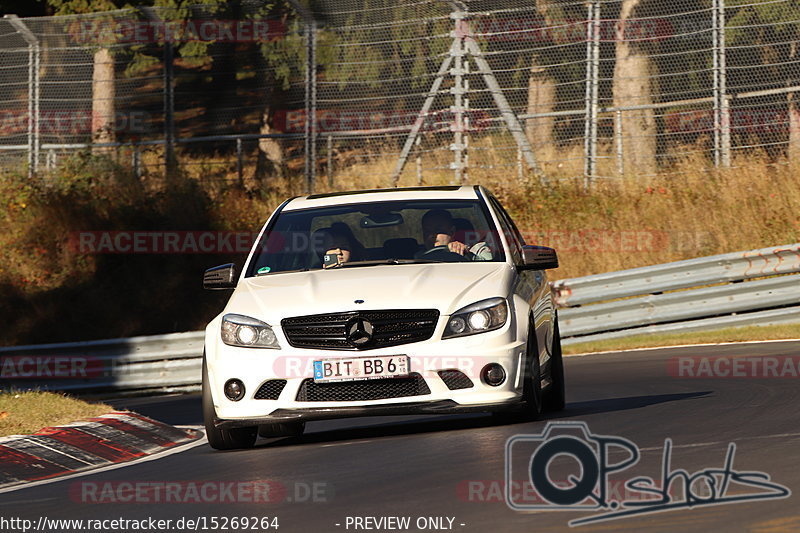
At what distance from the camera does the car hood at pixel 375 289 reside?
970 centimetres

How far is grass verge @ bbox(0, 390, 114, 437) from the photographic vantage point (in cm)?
1112

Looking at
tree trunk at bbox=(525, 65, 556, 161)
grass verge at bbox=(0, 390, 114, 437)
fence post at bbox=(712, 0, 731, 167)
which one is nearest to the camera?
grass verge at bbox=(0, 390, 114, 437)

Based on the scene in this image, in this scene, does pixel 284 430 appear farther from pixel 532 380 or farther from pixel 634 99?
pixel 634 99

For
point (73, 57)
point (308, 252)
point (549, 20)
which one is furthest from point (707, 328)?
point (73, 57)

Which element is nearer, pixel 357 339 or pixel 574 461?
pixel 574 461

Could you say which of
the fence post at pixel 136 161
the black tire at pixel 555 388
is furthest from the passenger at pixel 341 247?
the fence post at pixel 136 161

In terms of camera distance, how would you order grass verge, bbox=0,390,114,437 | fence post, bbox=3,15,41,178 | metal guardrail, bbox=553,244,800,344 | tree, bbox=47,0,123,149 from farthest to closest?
tree, bbox=47,0,123,149 < fence post, bbox=3,15,41,178 < metal guardrail, bbox=553,244,800,344 < grass verge, bbox=0,390,114,437

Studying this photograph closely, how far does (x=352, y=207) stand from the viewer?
11.5 meters

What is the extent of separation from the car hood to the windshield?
297 millimetres

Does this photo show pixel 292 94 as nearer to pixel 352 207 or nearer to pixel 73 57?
pixel 73 57

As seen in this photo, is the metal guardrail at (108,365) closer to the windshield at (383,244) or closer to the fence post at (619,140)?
the windshield at (383,244)

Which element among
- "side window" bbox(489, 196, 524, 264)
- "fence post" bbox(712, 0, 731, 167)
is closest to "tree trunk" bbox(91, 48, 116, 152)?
"fence post" bbox(712, 0, 731, 167)

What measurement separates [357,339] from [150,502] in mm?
1992

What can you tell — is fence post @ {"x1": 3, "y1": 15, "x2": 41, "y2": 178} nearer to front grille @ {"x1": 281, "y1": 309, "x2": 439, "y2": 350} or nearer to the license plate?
front grille @ {"x1": 281, "y1": 309, "x2": 439, "y2": 350}
